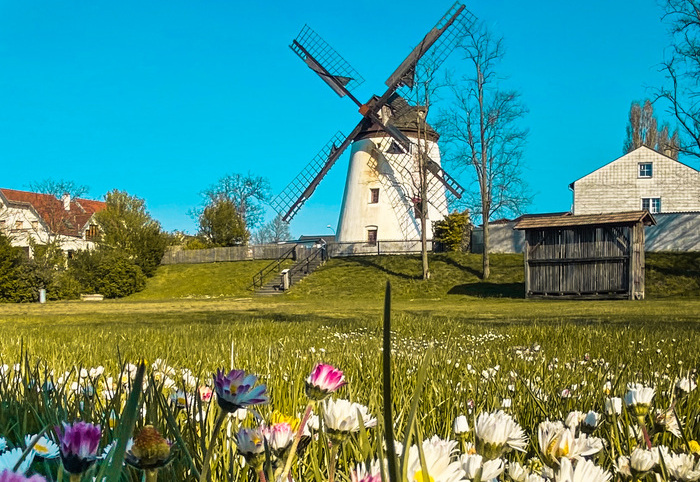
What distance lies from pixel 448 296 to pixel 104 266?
25.2m

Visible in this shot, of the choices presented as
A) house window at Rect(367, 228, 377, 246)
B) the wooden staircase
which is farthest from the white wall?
the wooden staircase

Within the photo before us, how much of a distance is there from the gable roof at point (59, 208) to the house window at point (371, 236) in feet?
96.5

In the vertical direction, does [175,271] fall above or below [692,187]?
below

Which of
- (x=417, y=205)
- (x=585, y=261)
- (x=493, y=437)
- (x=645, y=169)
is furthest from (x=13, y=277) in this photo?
(x=645, y=169)

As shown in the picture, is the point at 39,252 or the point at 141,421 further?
the point at 39,252

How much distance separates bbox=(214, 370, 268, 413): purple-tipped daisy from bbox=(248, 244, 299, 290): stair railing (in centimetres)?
3638

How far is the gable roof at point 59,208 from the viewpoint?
52803mm

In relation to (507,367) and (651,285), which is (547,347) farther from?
(651,285)

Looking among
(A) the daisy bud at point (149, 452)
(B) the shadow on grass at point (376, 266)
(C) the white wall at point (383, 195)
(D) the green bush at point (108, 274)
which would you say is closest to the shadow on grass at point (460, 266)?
(B) the shadow on grass at point (376, 266)

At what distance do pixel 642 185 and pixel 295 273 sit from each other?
27010 mm

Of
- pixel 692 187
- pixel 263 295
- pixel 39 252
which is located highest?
pixel 692 187

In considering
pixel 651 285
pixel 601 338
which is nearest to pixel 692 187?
pixel 651 285

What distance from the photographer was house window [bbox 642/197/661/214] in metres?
43.1

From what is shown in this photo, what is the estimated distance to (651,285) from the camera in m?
25.5
